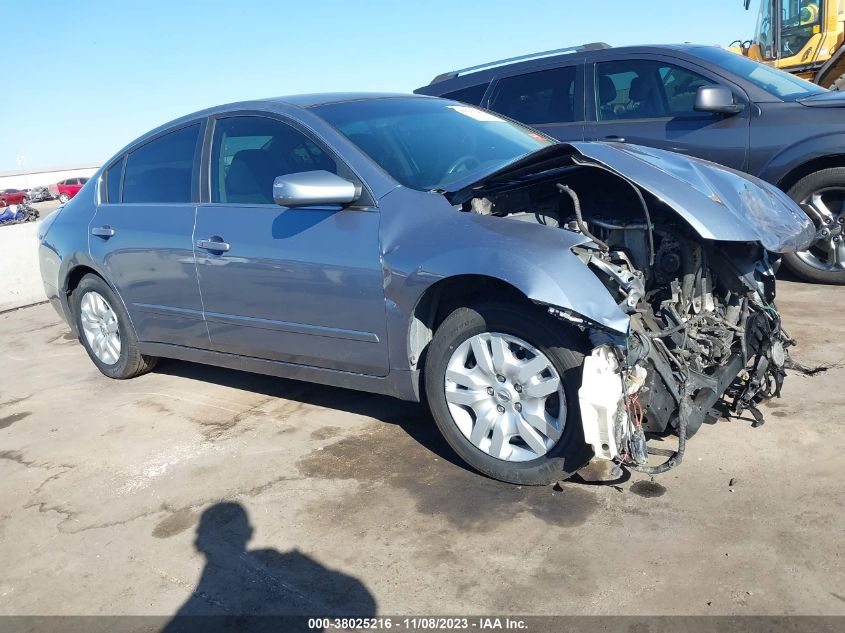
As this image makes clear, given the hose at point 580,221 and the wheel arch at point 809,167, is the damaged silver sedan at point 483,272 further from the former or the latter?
the wheel arch at point 809,167

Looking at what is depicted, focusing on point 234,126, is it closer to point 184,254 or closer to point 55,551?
point 184,254

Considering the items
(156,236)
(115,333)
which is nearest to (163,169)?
(156,236)

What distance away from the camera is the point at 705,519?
2.68 meters

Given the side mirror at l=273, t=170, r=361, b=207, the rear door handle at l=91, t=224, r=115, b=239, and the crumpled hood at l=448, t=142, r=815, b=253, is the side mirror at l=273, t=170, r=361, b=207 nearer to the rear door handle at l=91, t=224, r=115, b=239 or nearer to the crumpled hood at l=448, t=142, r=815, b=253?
the crumpled hood at l=448, t=142, r=815, b=253

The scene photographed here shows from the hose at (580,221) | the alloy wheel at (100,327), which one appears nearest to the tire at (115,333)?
the alloy wheel at (100,327)

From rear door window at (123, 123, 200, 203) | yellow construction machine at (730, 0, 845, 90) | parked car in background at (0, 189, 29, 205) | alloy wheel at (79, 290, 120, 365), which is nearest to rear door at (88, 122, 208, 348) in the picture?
rear door window at (123, 123, 200, 203)

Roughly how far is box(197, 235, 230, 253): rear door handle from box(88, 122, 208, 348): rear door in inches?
5.8

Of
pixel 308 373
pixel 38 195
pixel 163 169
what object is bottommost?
pixel 38 195

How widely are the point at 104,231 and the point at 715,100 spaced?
4380 millimetres

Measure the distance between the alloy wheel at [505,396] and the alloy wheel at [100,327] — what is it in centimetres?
287

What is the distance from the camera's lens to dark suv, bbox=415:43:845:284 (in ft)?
17.4

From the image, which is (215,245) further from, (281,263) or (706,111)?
(706,111)

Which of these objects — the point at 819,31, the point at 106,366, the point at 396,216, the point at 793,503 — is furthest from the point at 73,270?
the point at 819,31

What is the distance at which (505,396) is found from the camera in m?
2.99
